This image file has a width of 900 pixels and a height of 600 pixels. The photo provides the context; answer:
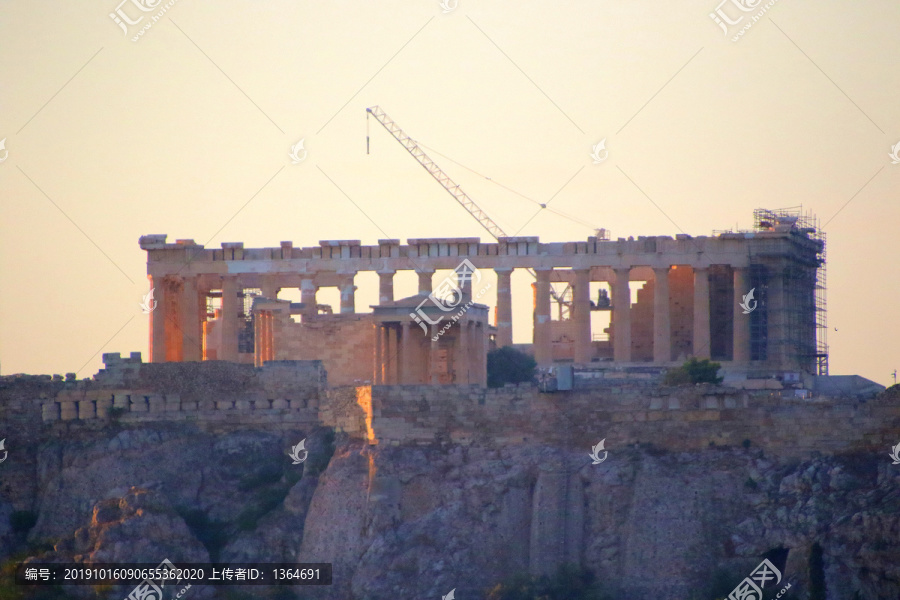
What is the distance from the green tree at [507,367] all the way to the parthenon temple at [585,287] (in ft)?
13.6

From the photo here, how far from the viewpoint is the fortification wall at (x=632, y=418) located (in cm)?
6181

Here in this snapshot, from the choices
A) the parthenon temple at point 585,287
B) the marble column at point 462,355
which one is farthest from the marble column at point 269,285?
the marble column at point 462,355

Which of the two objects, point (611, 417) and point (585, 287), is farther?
point (585, 287)

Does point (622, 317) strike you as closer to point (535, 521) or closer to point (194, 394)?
point (194, 394)

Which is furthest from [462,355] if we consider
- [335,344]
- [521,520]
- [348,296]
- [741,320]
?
[741,320]

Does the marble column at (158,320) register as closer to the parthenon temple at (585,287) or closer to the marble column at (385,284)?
the parthenon temple at (585,287)

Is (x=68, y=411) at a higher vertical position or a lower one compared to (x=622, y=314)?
lower

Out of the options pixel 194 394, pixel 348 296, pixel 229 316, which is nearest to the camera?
pixel 194 394

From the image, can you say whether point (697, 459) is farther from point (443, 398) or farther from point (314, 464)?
point (314, 464)

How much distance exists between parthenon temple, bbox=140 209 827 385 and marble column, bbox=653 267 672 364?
0.07m

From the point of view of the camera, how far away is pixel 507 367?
80.7 meters

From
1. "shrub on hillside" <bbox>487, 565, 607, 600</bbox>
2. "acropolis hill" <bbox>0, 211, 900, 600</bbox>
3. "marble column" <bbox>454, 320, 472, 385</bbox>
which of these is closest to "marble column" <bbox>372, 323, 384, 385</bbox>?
Answer: "acropolis hill" <bbox>0, 211, 900, 600</bbox>

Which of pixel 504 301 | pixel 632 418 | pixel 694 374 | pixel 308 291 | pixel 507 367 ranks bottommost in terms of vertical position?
pixel 632 418

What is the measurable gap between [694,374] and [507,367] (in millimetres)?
10166
